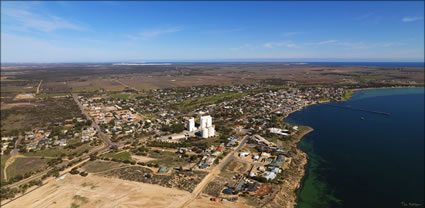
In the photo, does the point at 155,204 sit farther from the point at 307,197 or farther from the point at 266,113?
the point at 266,113

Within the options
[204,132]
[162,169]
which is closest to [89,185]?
[162,169]

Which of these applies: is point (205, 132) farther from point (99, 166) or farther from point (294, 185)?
point (294, 185)

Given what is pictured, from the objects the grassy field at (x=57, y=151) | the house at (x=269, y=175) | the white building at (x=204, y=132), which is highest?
the white building at (x=204, y=132)

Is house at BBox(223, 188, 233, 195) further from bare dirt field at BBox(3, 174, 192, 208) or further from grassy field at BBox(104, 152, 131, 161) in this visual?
grassy field at BBox(104, 152, 131, 161)

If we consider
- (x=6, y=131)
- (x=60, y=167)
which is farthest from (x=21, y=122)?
(x=60, y=167)

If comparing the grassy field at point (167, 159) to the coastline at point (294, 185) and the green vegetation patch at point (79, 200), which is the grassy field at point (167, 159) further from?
the coastline at point (294, 185)

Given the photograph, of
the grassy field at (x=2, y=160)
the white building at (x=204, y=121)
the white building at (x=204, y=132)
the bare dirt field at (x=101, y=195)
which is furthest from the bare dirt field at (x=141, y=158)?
the grassy field at (x=2, y=160)

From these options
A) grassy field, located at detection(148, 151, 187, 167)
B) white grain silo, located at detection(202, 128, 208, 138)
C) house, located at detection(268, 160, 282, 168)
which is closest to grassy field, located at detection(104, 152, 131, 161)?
grassy field, located at detection(148, 151, 187, 167)
